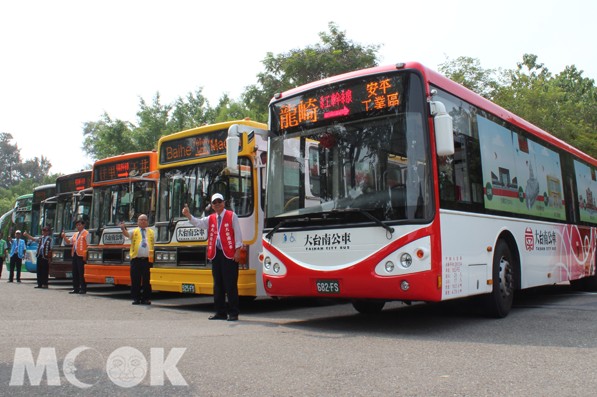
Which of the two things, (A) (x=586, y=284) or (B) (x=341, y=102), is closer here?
(B) (x=341, y=102)

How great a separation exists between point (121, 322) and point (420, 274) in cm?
435

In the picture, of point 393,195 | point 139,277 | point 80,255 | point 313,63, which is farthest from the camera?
point 313,63

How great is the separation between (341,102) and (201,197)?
3711 millimetres

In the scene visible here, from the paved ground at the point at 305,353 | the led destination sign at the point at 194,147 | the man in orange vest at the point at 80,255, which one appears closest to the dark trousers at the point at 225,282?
the paved ground at the point at 305,353

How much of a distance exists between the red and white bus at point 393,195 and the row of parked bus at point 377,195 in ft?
0.05

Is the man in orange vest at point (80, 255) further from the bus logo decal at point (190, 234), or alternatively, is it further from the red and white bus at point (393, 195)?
the red and white bus at point (393, 195)

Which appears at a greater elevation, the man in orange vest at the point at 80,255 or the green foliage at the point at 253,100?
the green foliage at the point at 253,100

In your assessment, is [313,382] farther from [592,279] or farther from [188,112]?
[188,112]

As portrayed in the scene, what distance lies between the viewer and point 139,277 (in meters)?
11.7

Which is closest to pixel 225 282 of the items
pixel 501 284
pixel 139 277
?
pixel 139 277

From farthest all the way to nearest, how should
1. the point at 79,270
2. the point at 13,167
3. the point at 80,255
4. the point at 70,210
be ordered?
the point at 13,167 < the point at 70,210 < the point at 79,270 < the point at 80,255

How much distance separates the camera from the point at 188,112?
43.8m

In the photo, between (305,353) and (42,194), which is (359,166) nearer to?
(305,353)

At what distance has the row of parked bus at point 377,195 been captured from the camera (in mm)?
6891
